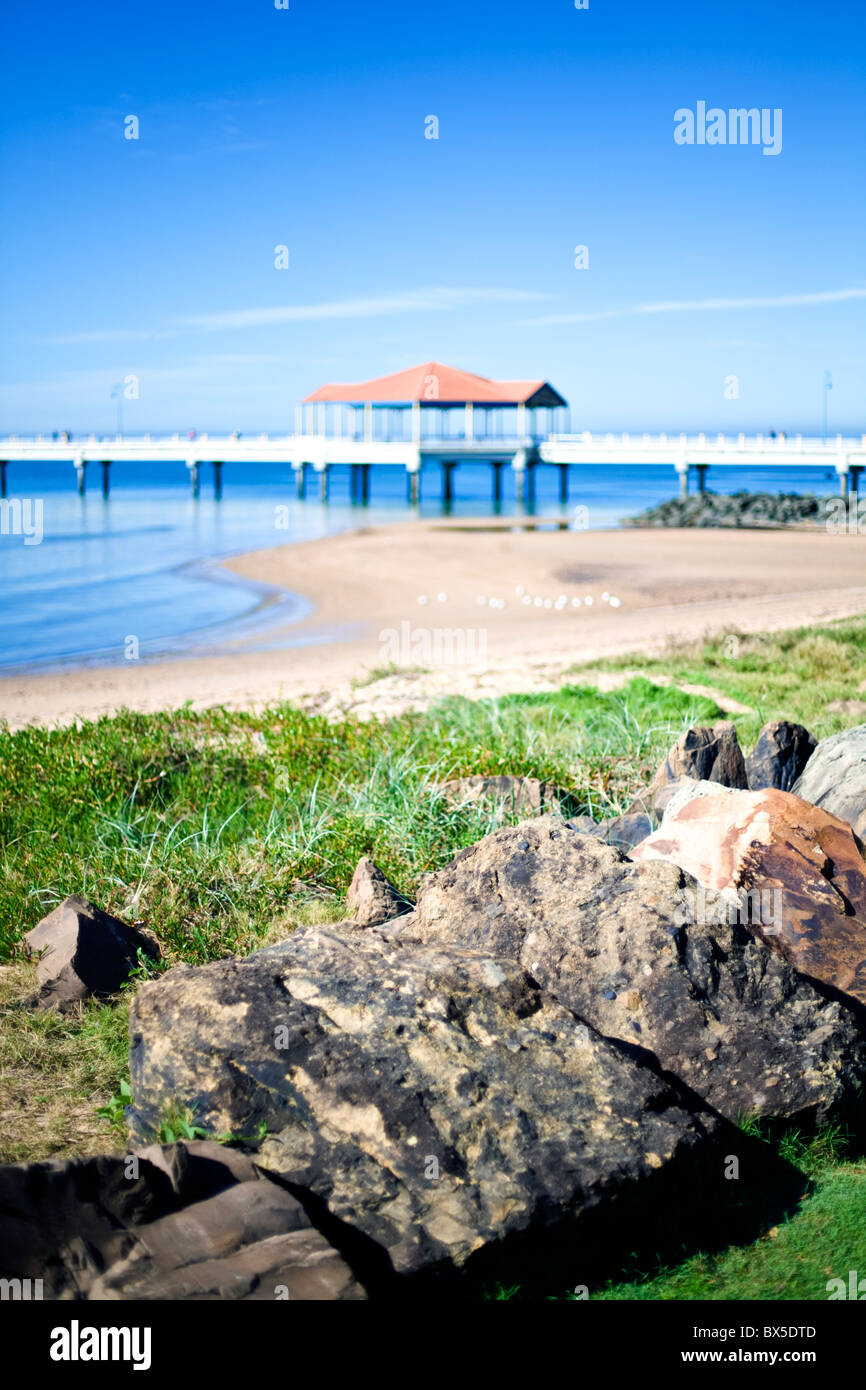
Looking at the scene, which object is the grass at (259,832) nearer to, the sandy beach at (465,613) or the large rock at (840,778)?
the large rock at (840,778)

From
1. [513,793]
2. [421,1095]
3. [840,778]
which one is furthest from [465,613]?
[421,1095]

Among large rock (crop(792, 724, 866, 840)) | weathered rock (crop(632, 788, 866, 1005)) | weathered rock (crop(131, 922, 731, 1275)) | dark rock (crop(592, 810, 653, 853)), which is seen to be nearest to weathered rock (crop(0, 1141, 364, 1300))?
weathered rock (crop(131, 922, 731, 1275))

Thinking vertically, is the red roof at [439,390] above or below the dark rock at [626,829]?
above

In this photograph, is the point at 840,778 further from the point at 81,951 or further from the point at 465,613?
the point at 465,613

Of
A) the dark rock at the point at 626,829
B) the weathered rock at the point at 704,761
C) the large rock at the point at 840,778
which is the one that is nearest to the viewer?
the large rock at the point at 840,778

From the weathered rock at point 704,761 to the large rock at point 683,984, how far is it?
186 cm

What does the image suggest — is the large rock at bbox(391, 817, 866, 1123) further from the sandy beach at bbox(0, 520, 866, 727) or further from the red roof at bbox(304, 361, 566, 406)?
the red roof at bbox(304, 361, 566, 406)

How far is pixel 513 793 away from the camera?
6.10 meters

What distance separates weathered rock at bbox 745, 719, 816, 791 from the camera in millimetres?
6117

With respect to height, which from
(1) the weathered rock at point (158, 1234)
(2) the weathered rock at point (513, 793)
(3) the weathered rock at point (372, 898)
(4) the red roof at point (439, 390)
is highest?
(4) the red roof at point (439, 390)

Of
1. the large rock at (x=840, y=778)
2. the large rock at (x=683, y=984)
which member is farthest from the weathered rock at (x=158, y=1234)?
the large rock at (x=840, y=778)

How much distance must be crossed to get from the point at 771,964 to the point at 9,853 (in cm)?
397

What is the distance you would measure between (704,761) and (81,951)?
3224 millimetres

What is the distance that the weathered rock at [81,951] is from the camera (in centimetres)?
461
